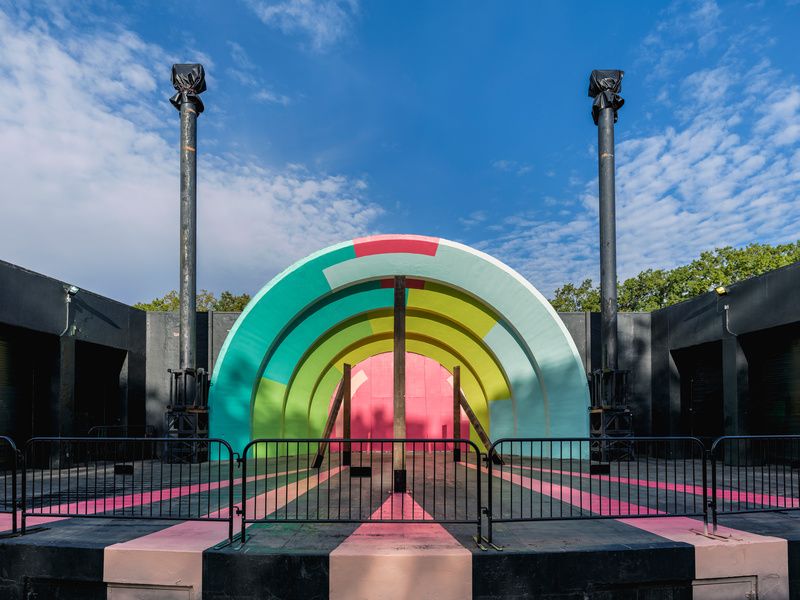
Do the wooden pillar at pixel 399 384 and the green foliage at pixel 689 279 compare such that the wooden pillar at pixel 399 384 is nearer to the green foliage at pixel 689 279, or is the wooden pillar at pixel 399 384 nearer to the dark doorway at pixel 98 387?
the dark doorway at pixel 98 387

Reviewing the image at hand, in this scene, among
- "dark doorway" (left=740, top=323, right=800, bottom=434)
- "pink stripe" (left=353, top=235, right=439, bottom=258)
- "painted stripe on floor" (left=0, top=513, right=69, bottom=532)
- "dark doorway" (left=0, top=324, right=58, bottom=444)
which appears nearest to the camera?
"painted stripe on floor" (left=0, top=513, right=69, bottom=532)

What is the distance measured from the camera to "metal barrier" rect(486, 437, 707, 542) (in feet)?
21.4

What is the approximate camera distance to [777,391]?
45.6 feet

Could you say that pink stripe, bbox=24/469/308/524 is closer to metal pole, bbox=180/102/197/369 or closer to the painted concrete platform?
the painted concrete platform

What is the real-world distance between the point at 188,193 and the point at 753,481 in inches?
557

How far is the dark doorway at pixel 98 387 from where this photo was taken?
15.3 metres

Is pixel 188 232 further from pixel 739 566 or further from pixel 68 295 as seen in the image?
pixel 739 566

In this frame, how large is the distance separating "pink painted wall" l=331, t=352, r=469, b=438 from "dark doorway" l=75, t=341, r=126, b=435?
22.0 ft

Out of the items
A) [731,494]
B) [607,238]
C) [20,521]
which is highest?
[607,238]

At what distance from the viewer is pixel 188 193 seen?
14.6 m

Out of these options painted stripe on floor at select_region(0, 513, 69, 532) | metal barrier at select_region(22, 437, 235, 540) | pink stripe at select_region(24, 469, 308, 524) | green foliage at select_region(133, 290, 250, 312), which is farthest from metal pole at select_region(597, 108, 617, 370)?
green foliage at select_region(133, 290, 250, 312)

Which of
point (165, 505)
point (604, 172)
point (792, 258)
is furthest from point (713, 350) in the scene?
point (792, 258)

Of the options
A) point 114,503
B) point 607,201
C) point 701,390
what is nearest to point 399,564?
point 114,503

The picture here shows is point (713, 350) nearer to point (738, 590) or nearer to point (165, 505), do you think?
point (738, 590)
